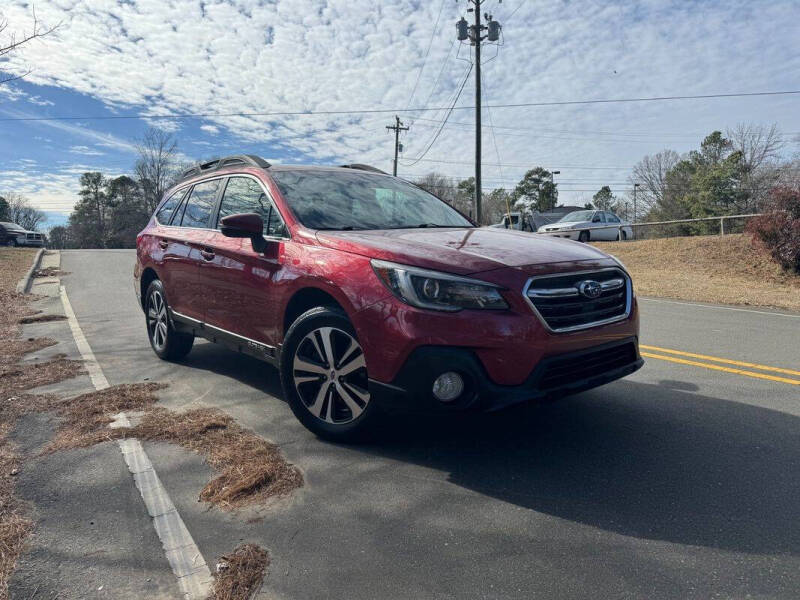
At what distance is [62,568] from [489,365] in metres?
2.10

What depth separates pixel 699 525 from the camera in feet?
8.54

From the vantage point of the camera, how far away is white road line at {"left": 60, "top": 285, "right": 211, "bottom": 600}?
2227mm

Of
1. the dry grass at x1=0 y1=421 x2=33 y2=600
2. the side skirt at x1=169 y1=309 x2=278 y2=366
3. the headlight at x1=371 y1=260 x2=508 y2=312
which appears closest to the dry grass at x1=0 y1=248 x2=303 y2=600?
the dry grass at x1=0 y1=421 x2=33 y2=600

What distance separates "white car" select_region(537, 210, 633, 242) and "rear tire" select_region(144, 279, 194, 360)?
69.3 ft

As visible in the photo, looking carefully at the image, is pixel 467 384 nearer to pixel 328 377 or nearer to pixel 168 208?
pixel 328 377

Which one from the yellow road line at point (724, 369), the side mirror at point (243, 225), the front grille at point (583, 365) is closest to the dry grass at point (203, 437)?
the side mirror at point (243, 225)

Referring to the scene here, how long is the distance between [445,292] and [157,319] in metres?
4.07

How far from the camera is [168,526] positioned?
2.64m

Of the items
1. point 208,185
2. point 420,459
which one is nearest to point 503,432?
point 420,459

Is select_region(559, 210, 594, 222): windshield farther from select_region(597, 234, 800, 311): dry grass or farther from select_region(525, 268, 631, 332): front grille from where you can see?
select_region(525, 268, 631, 332): front grille

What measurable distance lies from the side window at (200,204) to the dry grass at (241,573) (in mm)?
3347

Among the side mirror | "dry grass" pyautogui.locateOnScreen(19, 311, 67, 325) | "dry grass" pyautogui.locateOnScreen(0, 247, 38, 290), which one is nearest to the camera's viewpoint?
the side mirror

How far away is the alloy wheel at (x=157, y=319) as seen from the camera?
581 centimetres

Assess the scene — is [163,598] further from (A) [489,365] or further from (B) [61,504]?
(A) [489,365]
